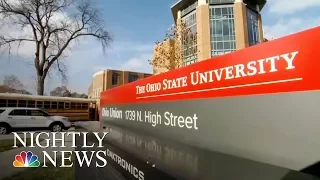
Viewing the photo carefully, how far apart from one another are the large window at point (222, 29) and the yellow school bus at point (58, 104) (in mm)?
20209

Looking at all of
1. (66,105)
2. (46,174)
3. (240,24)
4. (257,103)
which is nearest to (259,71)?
(257,103)

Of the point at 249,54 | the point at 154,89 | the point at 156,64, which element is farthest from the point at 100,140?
the point at 156,64

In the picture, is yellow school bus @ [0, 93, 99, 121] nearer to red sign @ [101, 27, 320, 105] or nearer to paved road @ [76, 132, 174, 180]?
paved road @ [76, 132, 174, 180]

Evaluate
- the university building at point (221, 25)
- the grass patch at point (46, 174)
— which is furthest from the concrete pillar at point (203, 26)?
the grass patch at point (46, 174)

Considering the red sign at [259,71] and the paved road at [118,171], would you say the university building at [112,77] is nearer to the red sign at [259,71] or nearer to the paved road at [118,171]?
the paved road at [118,171]

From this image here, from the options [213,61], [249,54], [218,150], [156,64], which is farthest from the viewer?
[156,64]

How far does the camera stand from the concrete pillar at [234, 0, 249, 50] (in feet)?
116

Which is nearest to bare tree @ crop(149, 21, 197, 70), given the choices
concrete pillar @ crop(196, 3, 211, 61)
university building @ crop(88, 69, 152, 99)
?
concrete pillar @ crop(196, 3, 211, 61)

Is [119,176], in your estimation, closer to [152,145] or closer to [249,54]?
[152,145]

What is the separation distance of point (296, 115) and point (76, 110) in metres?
20.5

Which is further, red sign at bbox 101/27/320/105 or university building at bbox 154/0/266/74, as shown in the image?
university building at bbox 154/0/266/74

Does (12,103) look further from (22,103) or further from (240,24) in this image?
(240,24)

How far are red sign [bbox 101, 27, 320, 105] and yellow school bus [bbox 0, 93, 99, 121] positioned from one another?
16681 mm

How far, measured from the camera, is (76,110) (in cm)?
2045
